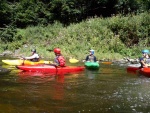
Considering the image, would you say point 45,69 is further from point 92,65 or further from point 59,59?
point 92,65

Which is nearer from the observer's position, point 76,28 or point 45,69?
point 45,69

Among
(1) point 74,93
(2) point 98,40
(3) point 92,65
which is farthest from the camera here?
(2) point 98,40

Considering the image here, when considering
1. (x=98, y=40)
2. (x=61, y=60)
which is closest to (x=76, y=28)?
(x=98, y=40)

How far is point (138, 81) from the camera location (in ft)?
37.2

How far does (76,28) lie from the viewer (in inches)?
923

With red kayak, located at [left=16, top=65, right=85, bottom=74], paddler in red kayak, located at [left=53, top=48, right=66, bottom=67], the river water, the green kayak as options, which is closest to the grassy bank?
the green kayak

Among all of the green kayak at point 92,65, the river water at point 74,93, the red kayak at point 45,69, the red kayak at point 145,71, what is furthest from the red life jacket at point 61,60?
the red kayak at point 145,71

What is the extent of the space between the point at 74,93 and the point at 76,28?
14910 millimetres

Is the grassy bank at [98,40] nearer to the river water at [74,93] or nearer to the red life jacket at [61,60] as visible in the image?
the red life jacket at [61,60]

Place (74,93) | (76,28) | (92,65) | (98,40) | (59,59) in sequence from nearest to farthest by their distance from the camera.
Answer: (74,93) < (59,59) < (92,65) < (98,40) < (76,28)

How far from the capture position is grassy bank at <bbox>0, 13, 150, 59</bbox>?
20188 mm

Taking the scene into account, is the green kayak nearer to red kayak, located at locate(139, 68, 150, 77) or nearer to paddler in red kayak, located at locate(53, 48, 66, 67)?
paddler in red kayak, located at locate(53, 48, 66, 67)

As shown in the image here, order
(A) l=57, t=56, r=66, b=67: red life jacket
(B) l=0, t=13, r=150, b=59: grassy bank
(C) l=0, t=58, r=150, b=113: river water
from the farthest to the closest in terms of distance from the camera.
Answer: (B) l=0, t=13, r=150, b=59: grassy bank, (A) l=57, t=56, r=66, b=67: red life jacket, (C) l=0, t=58, r=150, b=113: river water

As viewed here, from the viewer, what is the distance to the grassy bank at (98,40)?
2019cm
